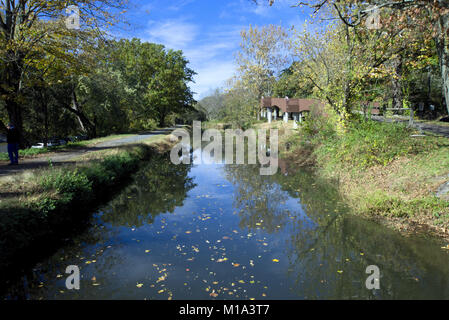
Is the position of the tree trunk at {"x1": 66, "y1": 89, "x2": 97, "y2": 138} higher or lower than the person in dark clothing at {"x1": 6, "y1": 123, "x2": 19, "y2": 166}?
higher

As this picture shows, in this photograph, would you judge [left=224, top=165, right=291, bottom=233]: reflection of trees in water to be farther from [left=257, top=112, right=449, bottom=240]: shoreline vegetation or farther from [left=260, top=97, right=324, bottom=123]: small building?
[left=260, top=97, right=324, bottom=123]: small building

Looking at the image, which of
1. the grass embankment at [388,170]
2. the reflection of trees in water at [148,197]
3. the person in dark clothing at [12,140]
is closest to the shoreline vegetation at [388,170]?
the grass embankment at [388,170]

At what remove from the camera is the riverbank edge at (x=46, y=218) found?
621 centimetres

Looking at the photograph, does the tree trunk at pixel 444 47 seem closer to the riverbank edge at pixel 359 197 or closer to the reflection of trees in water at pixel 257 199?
the riverbank edge at pixel 359 197

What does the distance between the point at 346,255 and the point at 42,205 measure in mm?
7618

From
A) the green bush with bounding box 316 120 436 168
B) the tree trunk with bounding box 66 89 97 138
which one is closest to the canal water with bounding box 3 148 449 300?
the green bush with bounding box 316 120 436 168

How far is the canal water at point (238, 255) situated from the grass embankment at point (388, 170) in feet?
2.52

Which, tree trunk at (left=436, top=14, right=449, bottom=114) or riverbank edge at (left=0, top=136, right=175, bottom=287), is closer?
riverbank edge at (left=0, top=136, right=175, bottom=287)

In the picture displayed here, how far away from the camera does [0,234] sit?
5.99m

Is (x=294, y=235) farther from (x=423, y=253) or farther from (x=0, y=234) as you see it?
(x=0, y=234)

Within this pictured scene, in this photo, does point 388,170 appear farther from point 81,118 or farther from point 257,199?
point 81,118

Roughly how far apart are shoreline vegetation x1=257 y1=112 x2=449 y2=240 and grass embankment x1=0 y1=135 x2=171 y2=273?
8.95 metres

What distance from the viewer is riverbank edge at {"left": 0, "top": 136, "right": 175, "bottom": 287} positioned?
6207 mm
